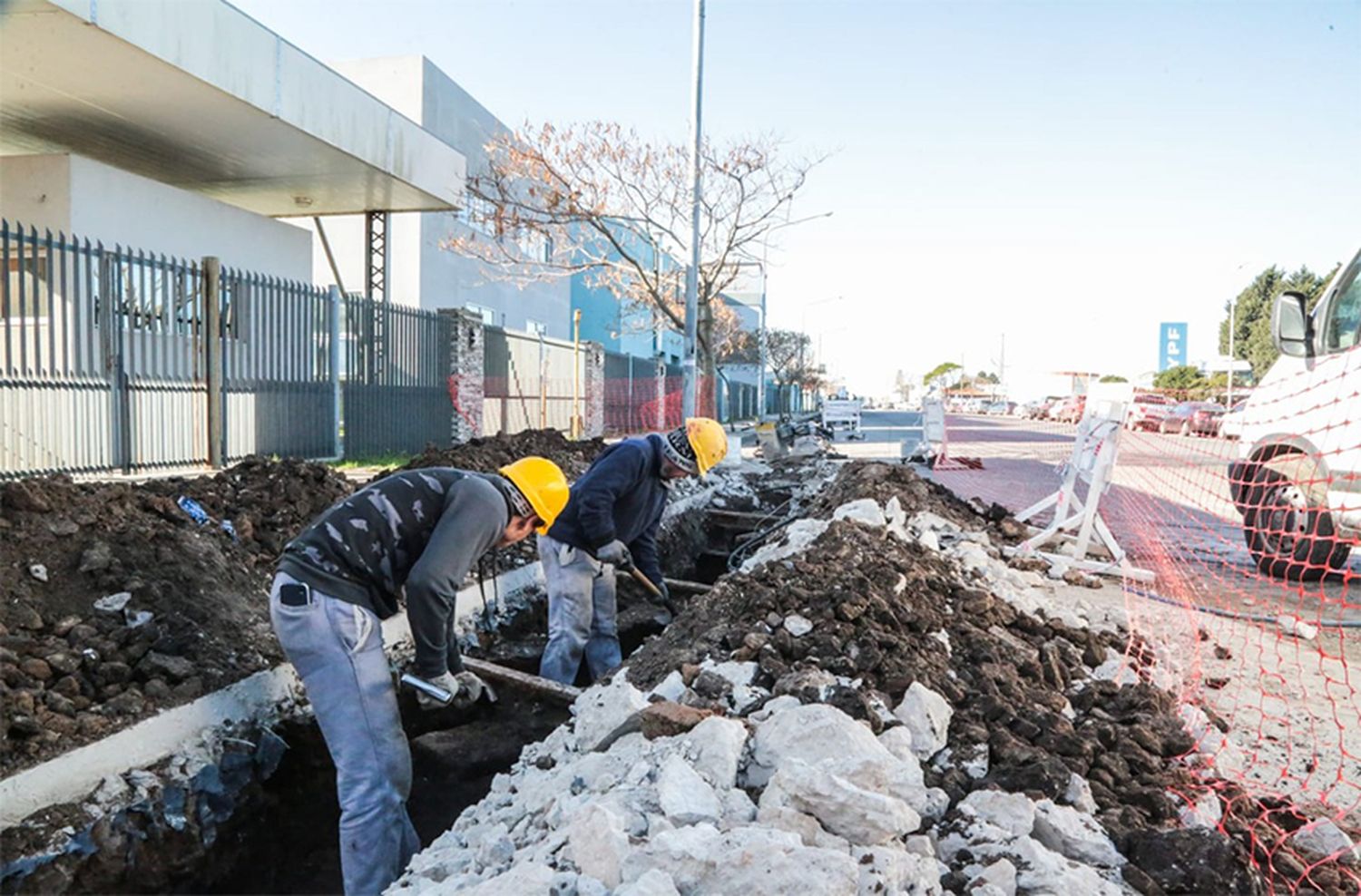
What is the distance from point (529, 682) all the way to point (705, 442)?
179cm

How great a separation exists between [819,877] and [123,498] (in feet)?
15.9

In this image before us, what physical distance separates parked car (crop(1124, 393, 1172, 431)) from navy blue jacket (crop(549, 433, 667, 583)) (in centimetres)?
484

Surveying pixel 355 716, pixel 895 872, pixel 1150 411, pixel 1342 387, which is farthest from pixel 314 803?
pixel 1150 411

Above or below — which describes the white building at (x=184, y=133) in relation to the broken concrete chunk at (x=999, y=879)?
above

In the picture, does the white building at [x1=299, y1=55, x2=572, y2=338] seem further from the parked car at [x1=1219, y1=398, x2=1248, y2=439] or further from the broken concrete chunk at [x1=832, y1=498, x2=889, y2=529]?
the parked car at [x1=1219, y1=398, x2=1248, y2=439]

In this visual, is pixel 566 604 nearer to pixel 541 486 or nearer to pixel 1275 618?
pixel 541 486

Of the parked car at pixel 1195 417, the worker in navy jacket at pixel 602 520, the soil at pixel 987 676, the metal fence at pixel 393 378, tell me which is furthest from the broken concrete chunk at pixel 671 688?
the metal fence at pixel 393 378

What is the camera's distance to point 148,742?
3.49 meters

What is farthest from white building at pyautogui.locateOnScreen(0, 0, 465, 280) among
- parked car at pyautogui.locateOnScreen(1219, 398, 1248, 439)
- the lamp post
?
parked car at pyautogui.locateOnScreen(1219, 398, 1248, 439)

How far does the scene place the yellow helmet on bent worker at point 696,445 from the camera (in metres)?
5.01

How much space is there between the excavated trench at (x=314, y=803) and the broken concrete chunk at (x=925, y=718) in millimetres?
2173

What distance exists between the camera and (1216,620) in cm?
540

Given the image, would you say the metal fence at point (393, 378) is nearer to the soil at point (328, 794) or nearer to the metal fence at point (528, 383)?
the metal fence at point (528, 383)

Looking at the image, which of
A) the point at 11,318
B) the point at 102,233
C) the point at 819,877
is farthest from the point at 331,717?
the point at 102,233
